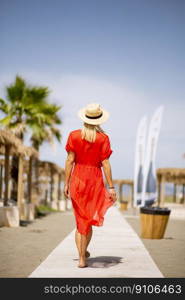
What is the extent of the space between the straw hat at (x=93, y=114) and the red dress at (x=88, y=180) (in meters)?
0.14

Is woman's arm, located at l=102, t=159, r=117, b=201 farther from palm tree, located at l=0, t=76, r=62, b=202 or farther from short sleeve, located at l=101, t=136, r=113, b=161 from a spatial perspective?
palm tree, located at l=0, t=76, r=62, b=202

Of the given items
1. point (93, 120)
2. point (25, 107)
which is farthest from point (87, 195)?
point (25, 107)

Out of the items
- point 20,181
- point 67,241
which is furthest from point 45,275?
point 20,181

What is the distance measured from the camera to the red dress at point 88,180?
4.90 meters

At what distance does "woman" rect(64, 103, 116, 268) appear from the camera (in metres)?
4.90

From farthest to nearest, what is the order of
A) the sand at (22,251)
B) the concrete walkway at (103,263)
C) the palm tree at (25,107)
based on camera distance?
the palm tree at (25,107)
the sand at (22,251)
the concrete walkway at (103,263)

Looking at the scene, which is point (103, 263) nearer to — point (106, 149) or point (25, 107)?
point (106, 149)

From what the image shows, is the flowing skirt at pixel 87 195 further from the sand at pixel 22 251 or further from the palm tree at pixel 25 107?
the palm tree at pixel 25 107

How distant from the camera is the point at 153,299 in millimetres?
3691

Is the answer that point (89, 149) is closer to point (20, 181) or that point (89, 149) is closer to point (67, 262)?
point (67, 262)

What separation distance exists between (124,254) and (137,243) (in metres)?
1.55

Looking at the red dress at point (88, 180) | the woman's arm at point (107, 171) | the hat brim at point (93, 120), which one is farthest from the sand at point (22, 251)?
the hat brim at point (93, 120)

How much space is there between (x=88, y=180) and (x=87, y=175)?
0.06m

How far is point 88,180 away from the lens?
16.2 feet
